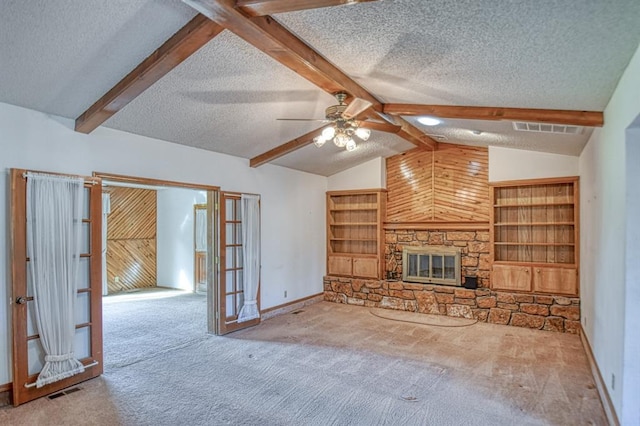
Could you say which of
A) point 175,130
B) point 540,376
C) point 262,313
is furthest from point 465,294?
point 175,130

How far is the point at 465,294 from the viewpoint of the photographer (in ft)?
20.4

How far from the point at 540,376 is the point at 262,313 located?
4008mm

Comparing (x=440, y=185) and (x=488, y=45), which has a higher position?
(x=488, y=45)

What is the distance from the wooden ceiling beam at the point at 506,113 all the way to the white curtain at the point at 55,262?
3.57 metres

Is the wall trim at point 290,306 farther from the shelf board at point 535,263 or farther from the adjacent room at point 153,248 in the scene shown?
the shelf board at point 535,263

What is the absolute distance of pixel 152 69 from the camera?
3.01 meters

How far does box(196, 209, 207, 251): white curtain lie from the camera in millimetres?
8995

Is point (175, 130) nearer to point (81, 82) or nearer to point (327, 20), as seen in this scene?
point (81, 82)

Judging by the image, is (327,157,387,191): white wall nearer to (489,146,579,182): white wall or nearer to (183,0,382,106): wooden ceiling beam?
(489,146,579,182): white wall

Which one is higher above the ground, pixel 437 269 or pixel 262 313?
pixel 437 269

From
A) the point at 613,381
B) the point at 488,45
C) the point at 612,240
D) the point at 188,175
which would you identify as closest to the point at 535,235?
the point at 612,240

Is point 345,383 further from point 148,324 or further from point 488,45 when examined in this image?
point 148,324

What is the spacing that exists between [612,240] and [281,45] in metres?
3.09

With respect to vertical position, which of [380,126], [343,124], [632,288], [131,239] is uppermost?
[380,126]
